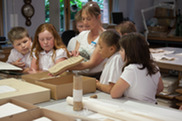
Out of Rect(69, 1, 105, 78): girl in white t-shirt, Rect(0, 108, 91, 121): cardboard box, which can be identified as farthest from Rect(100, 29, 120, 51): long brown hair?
Rect(0, 108, 91, 121): cardboard box

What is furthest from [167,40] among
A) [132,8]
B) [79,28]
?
[79,28]

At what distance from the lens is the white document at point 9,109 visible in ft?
3.77

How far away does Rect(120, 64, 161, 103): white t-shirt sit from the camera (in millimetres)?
1646

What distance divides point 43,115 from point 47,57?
1.29 m

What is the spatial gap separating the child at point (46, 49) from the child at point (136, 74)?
2.37ft

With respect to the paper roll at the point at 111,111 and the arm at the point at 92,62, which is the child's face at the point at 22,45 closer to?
the arm at the point at 92,62

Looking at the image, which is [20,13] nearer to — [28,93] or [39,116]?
[28,93]

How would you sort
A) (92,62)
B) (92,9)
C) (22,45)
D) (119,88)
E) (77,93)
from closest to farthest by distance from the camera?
(77,93)
(119,88)
(92,62)
(92,9)
(22,45)

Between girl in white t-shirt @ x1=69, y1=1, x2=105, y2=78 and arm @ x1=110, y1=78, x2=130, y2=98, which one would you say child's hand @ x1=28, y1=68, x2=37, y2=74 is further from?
arm @ x1=110, y1=78, x2=130, y2=98

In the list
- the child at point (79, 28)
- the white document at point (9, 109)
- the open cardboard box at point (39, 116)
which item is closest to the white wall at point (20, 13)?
the child at point (79, 28)

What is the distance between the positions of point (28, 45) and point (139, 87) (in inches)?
52.6

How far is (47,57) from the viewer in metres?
2.33

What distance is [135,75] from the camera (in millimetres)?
1660

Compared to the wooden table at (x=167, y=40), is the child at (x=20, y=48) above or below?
above
